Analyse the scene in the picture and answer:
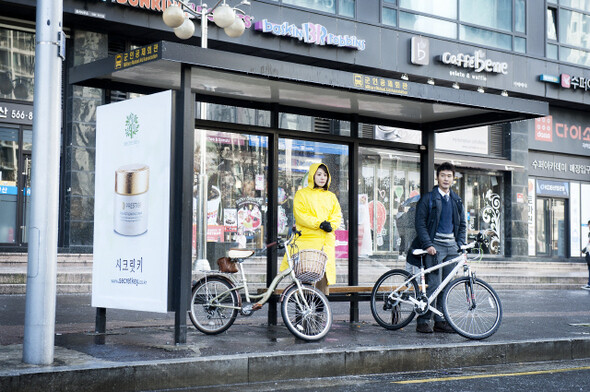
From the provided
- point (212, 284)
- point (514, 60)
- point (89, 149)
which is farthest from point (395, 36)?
point (212, 284)

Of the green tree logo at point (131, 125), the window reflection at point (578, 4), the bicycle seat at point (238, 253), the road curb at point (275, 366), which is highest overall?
the window reflection at point (578, 4)

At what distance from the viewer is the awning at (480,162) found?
2564cm

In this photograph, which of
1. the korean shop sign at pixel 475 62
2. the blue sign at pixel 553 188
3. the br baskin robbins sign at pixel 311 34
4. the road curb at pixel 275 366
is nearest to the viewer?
the road curb at pixel 275 366

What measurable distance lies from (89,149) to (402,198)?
1018 centimetres

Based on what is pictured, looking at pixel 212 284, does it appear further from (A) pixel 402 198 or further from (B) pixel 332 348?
(A) pixel 402 198

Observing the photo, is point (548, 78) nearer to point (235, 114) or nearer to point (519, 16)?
point (519, 16)

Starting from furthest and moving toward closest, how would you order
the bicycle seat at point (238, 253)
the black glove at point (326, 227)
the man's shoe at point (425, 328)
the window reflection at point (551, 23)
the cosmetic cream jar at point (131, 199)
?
the window reflection at point (551, 23) → the man's shoe at point (425, 328) → the black glove at point (326, 227) → the bicycle seat at point (238, 253) → the cosmetic cream jar at point (131, 199)

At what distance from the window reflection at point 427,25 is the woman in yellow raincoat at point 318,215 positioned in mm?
14340

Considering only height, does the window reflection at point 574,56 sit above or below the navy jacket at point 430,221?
above

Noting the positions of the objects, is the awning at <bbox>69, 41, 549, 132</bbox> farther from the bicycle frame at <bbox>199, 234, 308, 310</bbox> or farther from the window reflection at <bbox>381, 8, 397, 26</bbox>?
the window reflection at <bbox>381, 8, 397, 26</bbox>

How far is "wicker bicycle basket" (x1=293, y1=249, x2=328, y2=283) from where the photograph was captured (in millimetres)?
8180

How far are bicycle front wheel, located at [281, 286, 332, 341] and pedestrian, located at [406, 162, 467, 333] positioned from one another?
1508 mm

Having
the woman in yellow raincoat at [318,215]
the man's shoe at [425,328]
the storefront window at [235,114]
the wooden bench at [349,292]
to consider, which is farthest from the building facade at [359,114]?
the man's shoe at [425,328]

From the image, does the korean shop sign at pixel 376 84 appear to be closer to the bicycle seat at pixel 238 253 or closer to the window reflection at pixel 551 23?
the bicycle seat at pixel 238 253
